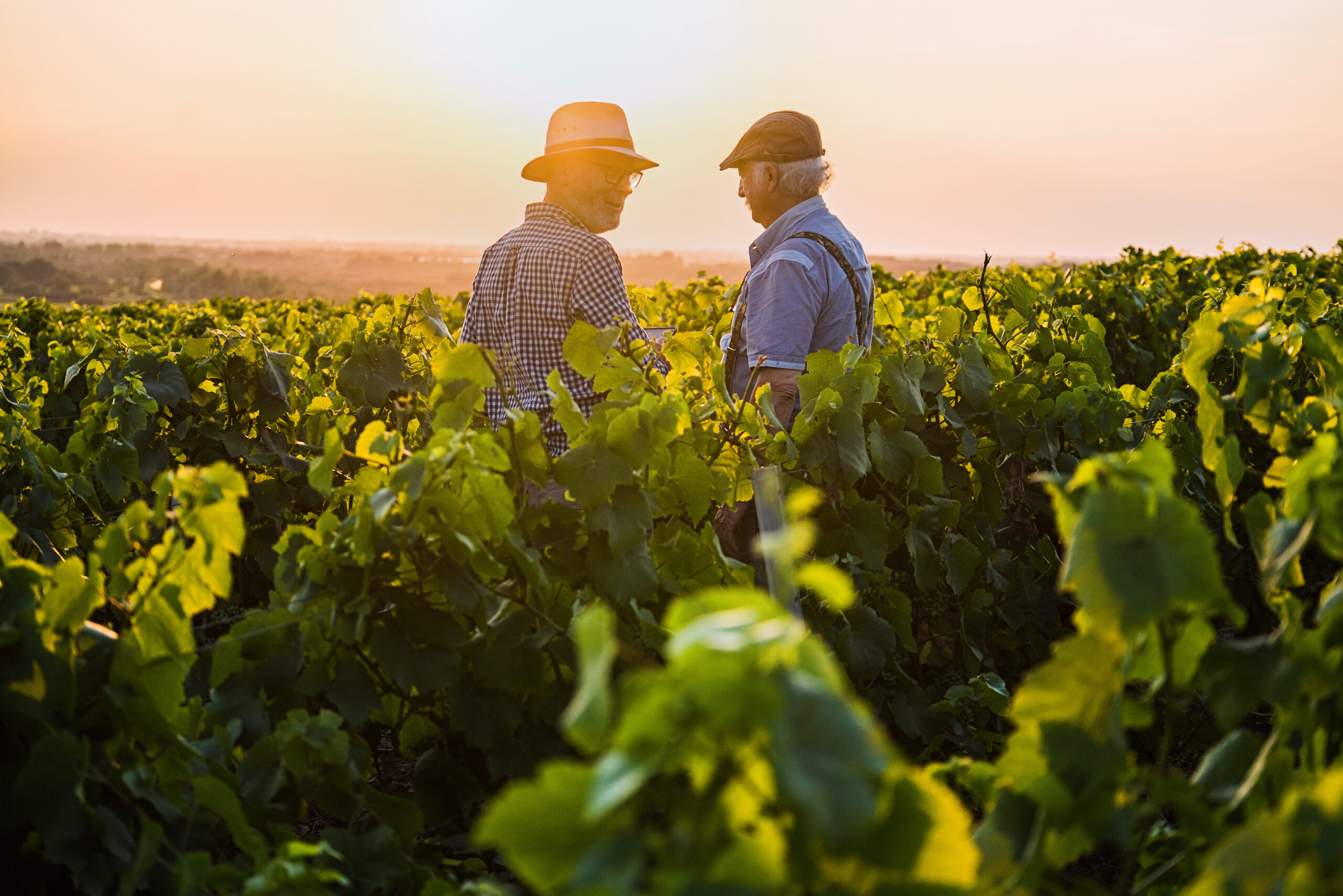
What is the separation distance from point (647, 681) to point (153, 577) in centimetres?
100

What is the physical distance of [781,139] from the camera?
3.86m

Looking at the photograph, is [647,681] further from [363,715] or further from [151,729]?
[363,715]

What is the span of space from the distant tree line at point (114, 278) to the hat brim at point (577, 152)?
50.2 meters

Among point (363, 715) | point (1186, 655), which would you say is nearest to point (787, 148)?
point (363, 715)

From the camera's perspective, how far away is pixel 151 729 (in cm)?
148

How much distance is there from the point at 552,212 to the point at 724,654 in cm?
303

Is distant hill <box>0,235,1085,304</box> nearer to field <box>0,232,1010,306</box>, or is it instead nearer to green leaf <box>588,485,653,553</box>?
field <box>0,232,1010,306</box>

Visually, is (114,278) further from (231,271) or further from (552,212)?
(552,212)

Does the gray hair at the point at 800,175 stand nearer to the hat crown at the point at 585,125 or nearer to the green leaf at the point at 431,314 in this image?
the hat crown at the point at 585,125

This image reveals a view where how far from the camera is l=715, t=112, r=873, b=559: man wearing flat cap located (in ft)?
11.7

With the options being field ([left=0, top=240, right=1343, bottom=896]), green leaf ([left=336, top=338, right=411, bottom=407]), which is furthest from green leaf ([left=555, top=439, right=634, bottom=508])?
green leaf ([left=336, top=338, right=411, bottom=407])

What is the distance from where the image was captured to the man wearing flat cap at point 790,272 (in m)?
3.57

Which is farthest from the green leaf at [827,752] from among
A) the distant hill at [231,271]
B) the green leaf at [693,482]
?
the distant hill at [231,271]

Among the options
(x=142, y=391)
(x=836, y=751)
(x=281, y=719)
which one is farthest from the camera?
(x=142, y=391)
